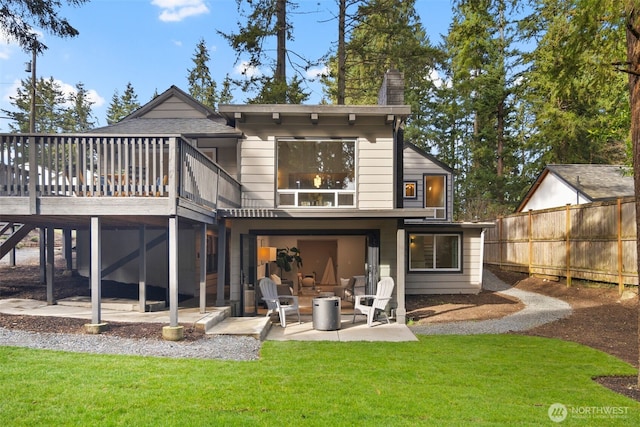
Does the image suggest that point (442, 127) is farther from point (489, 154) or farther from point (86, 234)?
point (86, 234)

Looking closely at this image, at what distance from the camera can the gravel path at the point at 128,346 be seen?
5773 mm

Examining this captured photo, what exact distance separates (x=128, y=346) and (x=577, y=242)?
41.1 feet

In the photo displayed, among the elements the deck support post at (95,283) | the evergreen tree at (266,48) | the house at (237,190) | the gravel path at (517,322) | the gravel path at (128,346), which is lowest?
the gravel path at (517,322)

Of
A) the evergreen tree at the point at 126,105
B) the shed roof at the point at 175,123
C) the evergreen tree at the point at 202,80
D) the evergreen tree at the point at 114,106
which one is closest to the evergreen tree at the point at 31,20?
the shed roof at the point at 175,123

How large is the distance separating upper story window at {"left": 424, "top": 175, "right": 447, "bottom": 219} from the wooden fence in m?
2.60

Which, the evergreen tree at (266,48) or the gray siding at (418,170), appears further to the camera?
the gray siding at (418,170)

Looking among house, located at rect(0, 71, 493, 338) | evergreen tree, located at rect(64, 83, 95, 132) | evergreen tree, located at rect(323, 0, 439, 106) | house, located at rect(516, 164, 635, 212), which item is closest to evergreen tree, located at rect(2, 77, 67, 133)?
evergreen tree, located at rect(64, 83, 95, 132)

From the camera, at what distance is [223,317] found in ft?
29.6

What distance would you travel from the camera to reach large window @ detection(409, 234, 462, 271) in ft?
47.2

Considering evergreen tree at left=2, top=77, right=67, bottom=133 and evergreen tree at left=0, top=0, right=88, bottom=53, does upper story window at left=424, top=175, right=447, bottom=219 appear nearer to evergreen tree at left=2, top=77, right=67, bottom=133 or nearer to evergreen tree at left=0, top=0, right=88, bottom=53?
evergreen tree at left=0, top=0, right=88, bottom=53

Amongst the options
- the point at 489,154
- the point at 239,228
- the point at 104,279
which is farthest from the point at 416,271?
the point at 489,154

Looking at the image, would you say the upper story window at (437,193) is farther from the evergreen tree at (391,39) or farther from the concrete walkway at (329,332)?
the concrete walkway at (329,332)

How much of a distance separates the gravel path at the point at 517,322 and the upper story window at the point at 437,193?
6143 millimetres

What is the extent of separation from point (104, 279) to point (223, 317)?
666 centimetres
